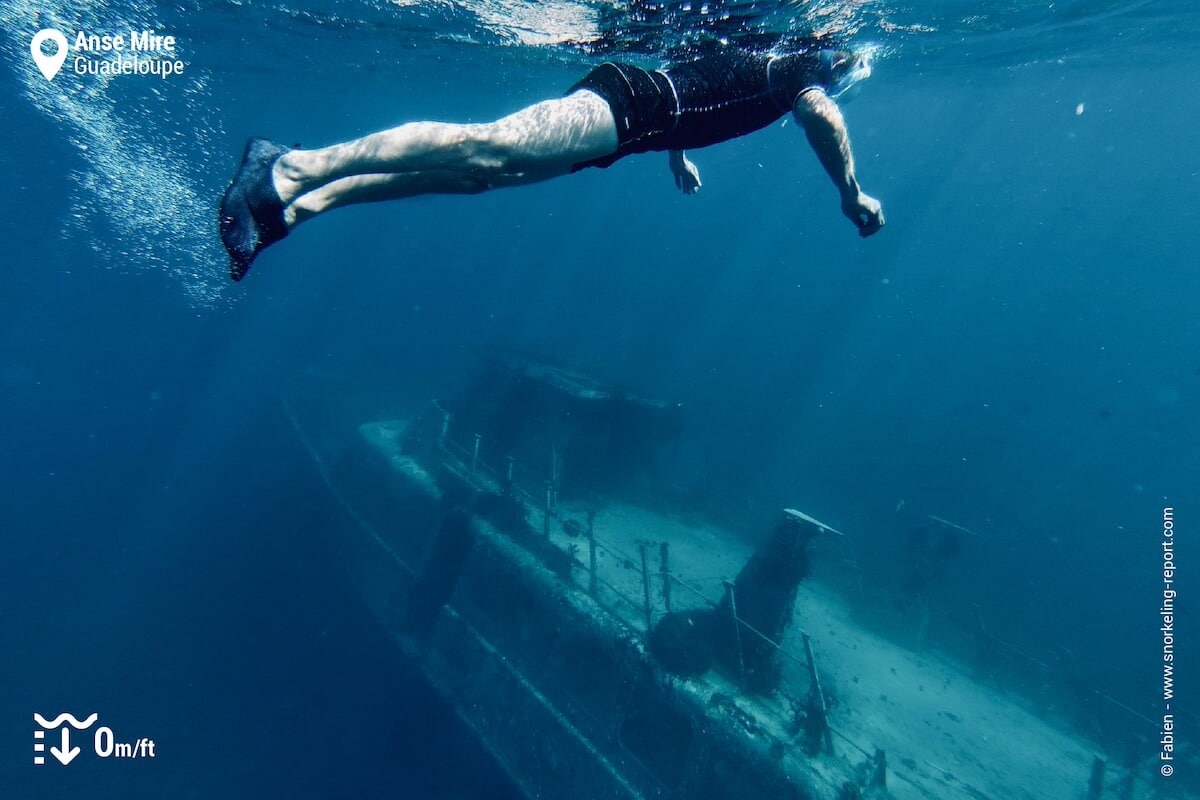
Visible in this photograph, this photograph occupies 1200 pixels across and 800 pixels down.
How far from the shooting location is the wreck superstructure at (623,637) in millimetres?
9031

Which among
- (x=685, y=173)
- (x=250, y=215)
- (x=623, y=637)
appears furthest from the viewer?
(x=623, y=637)

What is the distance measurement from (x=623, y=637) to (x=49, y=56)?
30110mm

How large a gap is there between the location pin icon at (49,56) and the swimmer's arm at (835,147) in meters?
24.6

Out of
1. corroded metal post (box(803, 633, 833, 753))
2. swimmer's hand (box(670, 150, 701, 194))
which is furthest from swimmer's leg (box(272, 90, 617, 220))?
corroded metal post (box(803, 633, 833, 753))

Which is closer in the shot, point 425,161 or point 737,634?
point 425,161

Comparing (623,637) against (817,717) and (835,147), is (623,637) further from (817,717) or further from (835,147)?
(835,147)

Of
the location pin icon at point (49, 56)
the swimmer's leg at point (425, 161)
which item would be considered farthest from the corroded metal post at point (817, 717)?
the location pin icon at point (49, 56)

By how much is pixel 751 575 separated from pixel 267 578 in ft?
48.6

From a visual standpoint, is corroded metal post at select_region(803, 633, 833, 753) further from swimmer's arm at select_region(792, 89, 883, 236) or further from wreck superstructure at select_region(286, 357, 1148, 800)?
swimmer's arm at select_region(792, 89, 883, 236)

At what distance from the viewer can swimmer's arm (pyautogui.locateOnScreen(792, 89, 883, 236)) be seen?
3.04 m

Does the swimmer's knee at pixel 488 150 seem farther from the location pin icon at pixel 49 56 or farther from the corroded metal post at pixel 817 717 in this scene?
the location pin icon at pixel 49 56

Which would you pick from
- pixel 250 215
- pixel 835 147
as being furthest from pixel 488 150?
pixel 835 147

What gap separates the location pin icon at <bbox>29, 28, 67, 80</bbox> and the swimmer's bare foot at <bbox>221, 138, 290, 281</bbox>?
2374cm

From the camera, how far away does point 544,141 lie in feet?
7.68
